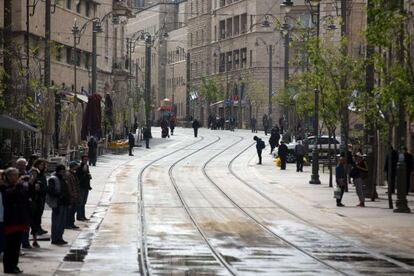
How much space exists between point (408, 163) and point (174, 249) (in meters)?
19.6

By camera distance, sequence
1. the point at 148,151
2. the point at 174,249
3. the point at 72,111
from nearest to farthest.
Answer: the point at 174,249 → the point at 72,111 → the point at 148,151

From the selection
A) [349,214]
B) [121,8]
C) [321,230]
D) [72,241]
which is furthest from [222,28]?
[72,241]

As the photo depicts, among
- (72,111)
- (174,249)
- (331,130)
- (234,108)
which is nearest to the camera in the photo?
(174,249)

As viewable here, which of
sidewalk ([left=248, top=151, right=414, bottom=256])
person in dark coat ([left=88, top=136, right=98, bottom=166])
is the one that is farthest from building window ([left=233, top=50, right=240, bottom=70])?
sidewalk ([left=248, top=151, right=414, bottom=256])

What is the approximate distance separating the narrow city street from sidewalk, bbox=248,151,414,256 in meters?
0.03

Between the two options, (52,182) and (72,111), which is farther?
(72,111)

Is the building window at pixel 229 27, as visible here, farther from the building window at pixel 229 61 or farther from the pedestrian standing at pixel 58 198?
the pedestrian standing at pixel 58 198

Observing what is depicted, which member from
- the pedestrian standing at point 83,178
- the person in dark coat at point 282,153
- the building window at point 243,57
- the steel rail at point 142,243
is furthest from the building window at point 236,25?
the pedestrian standing at point 83,178

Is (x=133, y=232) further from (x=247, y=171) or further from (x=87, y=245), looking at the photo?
(x=247, y=171)

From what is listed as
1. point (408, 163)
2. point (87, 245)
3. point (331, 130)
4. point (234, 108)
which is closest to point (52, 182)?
point (87, 245)

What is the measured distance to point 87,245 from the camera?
26.7m

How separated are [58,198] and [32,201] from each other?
1.32 m

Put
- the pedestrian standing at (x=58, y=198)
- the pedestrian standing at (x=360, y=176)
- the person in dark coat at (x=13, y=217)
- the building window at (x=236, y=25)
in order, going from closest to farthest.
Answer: the person in dark coat at (x=13, y=217)
the pedestrian standing at (x=58, y=198)
the pedestrian standing at (x=360, y=176)
the building window at (x=236, y=25)

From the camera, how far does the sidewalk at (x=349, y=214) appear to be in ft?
95.9
